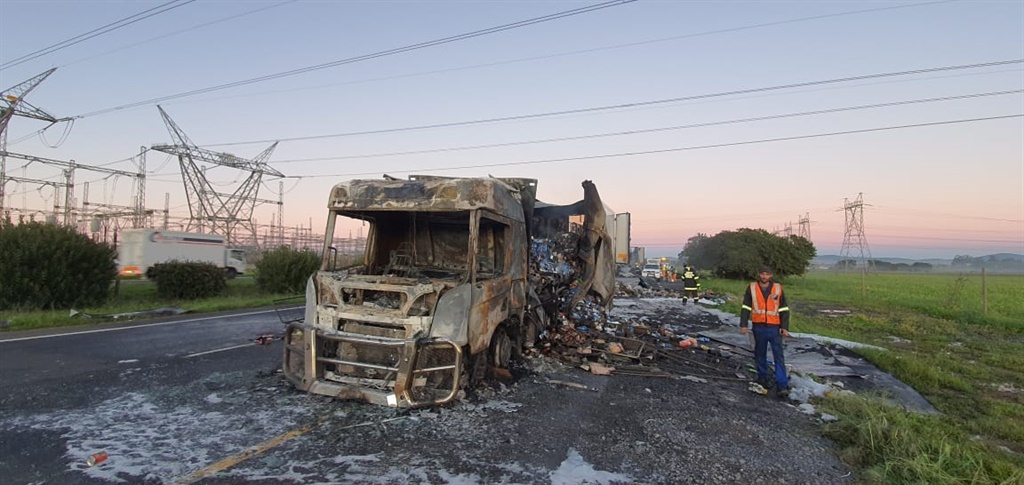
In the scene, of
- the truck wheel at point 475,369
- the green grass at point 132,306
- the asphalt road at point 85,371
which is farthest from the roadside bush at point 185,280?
the truck wheel at point 475,369

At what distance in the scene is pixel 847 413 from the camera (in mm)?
5652

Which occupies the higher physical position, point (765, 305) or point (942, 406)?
point (765, 305)

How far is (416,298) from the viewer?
543cm

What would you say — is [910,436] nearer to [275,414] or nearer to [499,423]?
[499,423]

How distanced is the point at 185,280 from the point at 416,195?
14.0 meters

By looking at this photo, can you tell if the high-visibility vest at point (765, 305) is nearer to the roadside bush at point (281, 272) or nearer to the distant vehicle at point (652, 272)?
the roadside bush at point (281, 272)

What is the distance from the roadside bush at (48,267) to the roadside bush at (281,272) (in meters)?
5.96

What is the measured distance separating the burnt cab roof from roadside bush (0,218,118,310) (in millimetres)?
11264

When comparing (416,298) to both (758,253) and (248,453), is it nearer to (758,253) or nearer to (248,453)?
(248,453)

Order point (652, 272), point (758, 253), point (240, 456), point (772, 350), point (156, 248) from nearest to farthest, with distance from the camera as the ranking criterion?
point (240, 456), point (772, 350), point (156, 248), point (652, 272), point (758, 253)

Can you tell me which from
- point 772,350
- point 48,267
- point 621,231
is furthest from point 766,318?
point 48,267

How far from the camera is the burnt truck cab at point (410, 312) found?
530 centimetres

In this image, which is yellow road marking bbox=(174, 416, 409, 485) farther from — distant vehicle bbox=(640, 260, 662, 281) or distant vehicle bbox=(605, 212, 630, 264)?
distant vehicle bbox=(640, 260, 662, 281)

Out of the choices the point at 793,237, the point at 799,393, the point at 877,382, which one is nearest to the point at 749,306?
the point at 799,393
